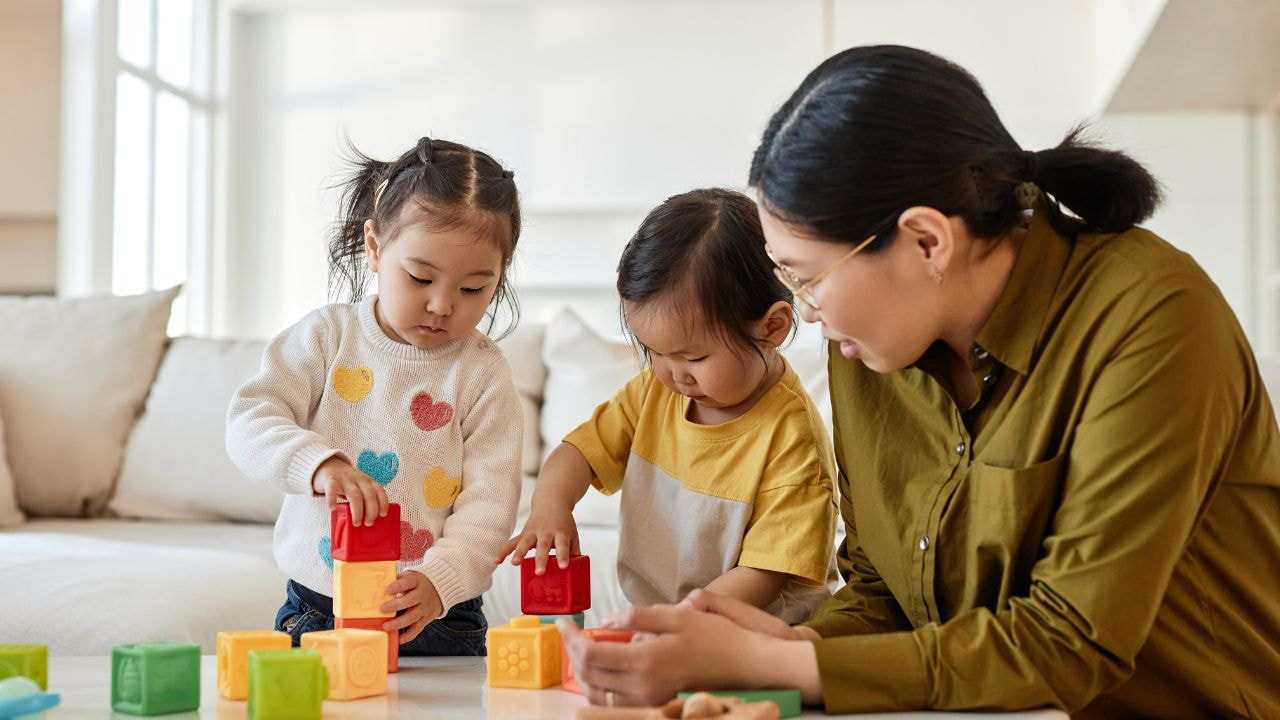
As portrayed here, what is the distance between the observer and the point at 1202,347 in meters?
0.97

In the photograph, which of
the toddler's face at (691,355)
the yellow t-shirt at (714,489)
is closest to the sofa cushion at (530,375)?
the yellow t-shirt at (714,489)

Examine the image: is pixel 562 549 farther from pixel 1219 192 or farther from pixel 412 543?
pixel 1219 192

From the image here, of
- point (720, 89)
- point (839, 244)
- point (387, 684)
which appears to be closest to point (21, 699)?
point (387, 684)

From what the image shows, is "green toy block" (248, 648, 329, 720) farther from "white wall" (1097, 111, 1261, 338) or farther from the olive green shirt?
"white wall" (1097, 111, 1261, 338)

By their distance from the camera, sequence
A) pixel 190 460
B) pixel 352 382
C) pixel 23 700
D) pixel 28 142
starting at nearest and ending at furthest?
pixel 23 700, pixel 352 382, pixel 190 460, pixel 28 142

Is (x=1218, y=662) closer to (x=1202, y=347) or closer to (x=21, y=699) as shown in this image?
(x=1202, y=347)

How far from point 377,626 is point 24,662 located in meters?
0.30

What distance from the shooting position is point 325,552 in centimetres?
140

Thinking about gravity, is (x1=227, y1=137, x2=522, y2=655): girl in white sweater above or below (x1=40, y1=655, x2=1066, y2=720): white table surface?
above

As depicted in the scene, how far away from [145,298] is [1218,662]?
2.58 m

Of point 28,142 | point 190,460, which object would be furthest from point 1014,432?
point 28,142

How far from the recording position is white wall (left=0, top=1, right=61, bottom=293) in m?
4.25

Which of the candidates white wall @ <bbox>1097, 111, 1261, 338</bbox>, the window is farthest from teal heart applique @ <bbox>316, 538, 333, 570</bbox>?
white wall @ <bbox>1097, 111, 1261, 338</bbox>

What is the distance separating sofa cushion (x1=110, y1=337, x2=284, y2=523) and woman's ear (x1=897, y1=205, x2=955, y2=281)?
199 centimetres
